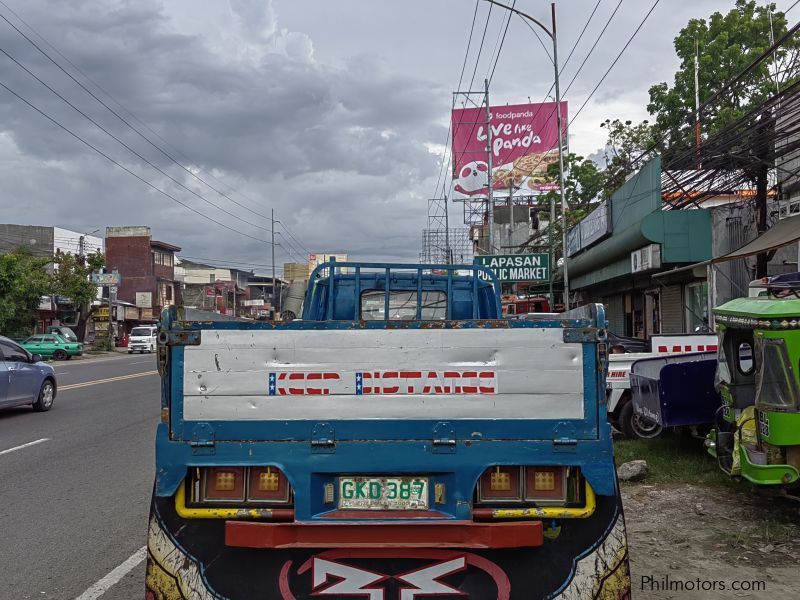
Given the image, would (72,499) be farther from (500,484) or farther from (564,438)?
(564,438)

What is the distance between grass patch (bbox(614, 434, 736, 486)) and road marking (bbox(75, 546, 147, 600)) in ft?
17.3

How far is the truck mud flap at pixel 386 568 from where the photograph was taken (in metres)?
3.52

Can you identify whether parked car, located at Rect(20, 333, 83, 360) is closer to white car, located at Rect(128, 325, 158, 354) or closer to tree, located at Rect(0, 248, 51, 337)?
tree, located at Rect(0, 248, 51, 337)

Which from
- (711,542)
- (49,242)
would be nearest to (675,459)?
(711,542)

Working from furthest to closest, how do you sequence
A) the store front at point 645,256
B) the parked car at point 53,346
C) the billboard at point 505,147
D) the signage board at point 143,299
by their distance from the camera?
the signage board at point 143,299, the billboard at point 505,147, the parked car at point 53,346, the store front at point 645,256

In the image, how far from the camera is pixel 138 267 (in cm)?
6662

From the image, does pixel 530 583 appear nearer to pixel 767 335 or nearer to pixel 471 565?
pixel 471 565

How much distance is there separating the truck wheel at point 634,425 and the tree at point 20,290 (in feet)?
107

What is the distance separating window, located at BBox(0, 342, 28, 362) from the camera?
13.2 m

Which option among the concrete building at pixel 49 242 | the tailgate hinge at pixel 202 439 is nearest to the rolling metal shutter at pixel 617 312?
the tailgate hinge at pixel 202 439

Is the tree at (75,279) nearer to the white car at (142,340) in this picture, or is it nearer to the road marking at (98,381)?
the white car at (142,340)

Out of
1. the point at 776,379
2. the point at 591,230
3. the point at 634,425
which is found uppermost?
the point at 591,230

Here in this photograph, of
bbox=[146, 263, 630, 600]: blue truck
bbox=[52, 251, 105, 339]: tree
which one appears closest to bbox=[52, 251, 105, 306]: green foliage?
bbox=[52, 251, 105, 339]: tree

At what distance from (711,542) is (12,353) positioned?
12514 millimetres
